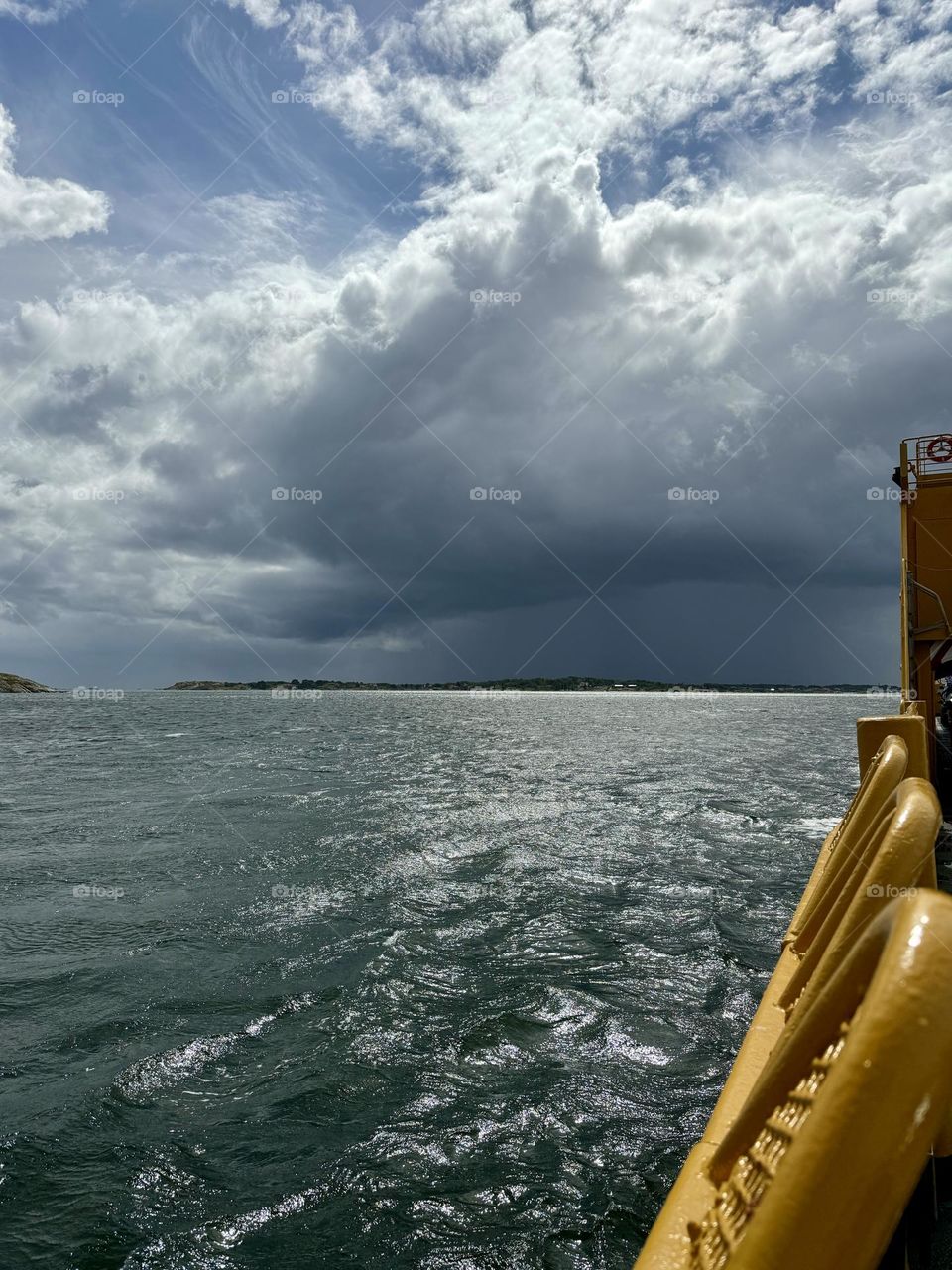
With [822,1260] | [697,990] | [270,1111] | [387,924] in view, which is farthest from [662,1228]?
[387,924]

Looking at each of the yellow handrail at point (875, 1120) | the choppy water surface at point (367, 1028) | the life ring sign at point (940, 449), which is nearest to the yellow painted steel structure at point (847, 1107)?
the yellow handrail at point (875, 1120)

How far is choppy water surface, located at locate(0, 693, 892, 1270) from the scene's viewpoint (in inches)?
183

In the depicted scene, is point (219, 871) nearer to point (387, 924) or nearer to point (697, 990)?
point (387, 924)

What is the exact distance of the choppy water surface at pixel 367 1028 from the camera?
4637mm

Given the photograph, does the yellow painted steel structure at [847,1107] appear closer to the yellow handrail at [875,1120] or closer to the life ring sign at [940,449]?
the yellow handrail at [875,1120]

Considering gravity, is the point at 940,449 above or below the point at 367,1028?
above

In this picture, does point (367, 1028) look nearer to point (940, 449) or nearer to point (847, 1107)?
point (847, 1107)

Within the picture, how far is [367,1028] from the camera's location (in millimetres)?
7180

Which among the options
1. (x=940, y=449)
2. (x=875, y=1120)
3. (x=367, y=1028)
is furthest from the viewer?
(x=940, y=449)

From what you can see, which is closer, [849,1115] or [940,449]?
[849,1115]

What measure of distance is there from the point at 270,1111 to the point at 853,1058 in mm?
5387

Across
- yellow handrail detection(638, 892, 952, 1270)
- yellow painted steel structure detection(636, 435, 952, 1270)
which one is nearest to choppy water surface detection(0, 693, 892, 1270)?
yellow painted steel structure detection(636, 435, 952, 1270)

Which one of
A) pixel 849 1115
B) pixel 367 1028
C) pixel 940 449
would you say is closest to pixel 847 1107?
pixel 849 1115

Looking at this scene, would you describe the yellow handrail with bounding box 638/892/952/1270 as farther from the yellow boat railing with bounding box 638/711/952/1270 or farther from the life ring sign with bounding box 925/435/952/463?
the life ring sign with bounding box 925/435/952/463
